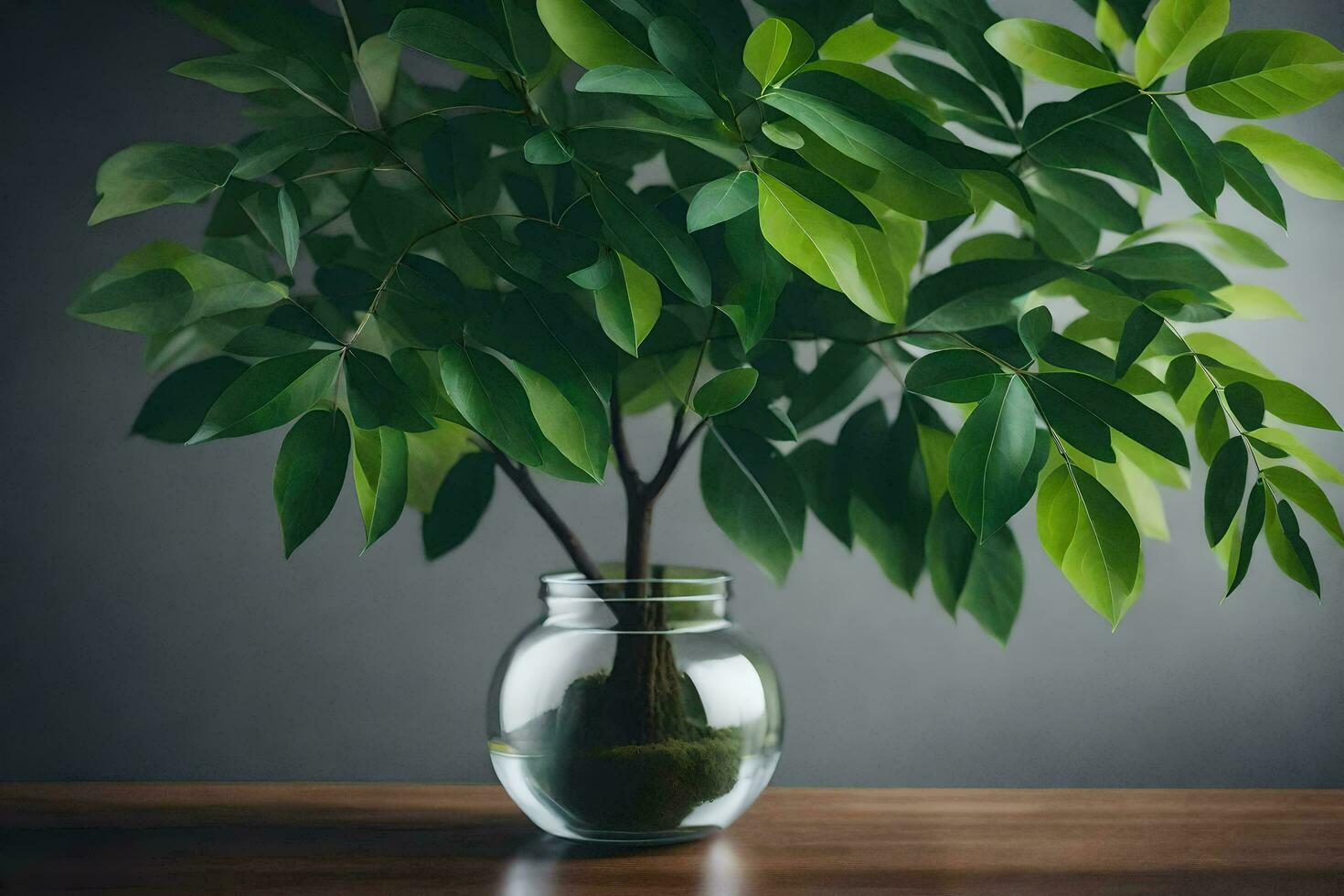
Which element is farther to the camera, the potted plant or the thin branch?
the thin branch

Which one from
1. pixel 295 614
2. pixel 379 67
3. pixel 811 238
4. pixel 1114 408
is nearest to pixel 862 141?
pixel 811 238

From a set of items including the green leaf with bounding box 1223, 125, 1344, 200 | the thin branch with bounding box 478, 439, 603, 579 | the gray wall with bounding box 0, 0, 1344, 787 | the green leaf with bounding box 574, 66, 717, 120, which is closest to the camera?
the green leaf with bounding box 574, 66, 717, 120

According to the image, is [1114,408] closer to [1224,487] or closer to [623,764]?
[1224,487]

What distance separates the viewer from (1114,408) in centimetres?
38

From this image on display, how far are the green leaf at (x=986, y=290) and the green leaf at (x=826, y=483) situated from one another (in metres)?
0.09

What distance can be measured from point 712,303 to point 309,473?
0.19 meters

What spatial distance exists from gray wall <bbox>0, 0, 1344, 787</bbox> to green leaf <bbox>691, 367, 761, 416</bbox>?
831 mm

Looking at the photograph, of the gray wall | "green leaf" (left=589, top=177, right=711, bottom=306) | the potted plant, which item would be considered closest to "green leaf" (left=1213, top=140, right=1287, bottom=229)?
the potted plant

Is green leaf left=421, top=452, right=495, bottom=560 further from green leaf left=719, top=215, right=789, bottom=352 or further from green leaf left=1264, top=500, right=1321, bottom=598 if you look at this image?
green leaf left=1264, top=500, right=1321, bottom=598

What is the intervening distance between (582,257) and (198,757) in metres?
1.12

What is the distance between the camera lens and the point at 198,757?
1262mm

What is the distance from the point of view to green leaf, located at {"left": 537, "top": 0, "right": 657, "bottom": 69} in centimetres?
35

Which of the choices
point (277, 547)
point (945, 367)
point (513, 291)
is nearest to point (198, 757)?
point (277, 547)

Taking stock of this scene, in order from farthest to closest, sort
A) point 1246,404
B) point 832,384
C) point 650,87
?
point 832,384 → point 1246,404 → point 650,87
